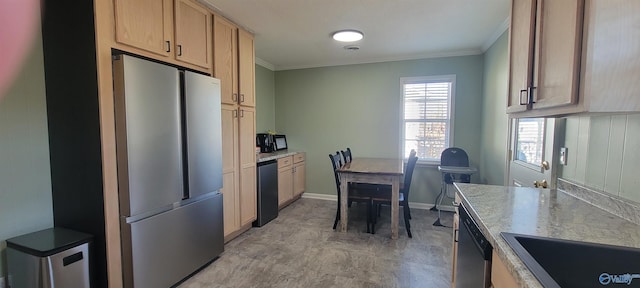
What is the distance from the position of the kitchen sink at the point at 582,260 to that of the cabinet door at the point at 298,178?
3632 mm

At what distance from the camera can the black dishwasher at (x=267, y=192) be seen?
11.0 ft

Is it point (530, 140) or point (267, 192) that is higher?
point (530, 140)

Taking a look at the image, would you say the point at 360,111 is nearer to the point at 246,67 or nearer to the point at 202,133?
the point at 246,67

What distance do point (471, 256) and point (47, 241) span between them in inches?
94.2

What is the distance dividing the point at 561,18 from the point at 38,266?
113 inches

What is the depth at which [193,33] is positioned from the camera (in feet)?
7.67

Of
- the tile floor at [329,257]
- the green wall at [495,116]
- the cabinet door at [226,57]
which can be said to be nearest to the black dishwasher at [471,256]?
the tile floor at [329,257]

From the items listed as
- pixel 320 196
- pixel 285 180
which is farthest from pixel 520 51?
pixel 320 196

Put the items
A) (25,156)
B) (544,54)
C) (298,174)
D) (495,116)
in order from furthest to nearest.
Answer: (298,174)
(495,116)
(25,156)
(544,54)

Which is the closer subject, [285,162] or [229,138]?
[229,138]

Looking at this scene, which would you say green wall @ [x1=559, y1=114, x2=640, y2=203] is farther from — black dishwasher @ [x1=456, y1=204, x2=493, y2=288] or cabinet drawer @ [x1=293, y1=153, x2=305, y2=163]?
cabinet drawer @ [x1=293, y1=153, x2=305, y2=163]

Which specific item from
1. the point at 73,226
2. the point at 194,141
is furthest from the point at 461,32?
the point at 73,226

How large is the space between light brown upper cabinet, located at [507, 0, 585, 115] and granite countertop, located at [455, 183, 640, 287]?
49 centimetres

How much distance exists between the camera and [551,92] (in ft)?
3.98
